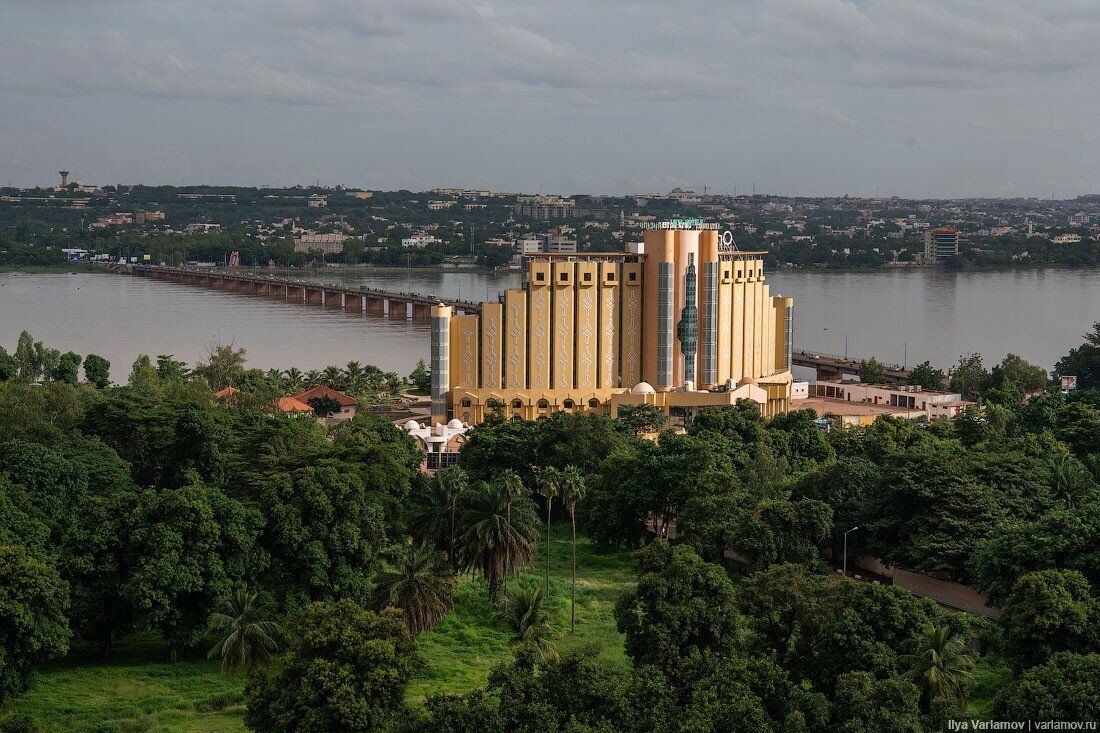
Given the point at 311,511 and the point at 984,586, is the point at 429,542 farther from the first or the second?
the point at 984,586

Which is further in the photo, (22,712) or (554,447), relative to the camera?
(554,447)

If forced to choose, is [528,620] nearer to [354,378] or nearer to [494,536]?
[494,536]

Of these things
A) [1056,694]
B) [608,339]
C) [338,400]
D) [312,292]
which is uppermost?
[608,339]

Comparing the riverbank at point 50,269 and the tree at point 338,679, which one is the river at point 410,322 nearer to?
the riverbank at point 50,269

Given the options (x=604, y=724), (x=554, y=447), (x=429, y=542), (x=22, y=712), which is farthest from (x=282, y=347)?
(x=604, y=724)

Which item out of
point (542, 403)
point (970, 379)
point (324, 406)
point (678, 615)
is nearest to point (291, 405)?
point (324, 406)

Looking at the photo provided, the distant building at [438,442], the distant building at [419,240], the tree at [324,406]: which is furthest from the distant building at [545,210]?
the distant building at [438,442]
